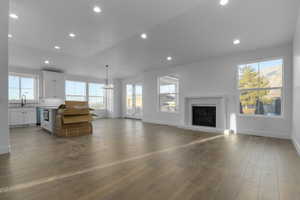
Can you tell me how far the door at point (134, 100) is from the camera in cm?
941

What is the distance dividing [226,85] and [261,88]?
105 centimetres

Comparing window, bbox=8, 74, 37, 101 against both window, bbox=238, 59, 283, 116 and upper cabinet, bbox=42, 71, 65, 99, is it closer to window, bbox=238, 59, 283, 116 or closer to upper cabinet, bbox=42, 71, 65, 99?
upper cabinet, bbox=42, 71, 65, 99

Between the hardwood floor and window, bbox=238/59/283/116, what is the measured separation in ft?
5.52

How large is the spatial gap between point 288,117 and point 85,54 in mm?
7380

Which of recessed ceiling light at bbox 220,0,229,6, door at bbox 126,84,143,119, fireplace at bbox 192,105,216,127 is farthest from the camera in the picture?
door at bbox 126,84,143,119

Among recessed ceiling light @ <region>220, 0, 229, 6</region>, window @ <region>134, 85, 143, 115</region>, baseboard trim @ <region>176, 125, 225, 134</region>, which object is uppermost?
recessed ceiling light @ <region>220, 0, 229, 6</region>

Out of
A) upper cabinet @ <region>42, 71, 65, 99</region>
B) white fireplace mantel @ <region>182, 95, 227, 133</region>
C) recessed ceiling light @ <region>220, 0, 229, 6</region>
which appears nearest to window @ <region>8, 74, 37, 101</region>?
upper cabinet @ <region>42, 71, 65, 99</region>

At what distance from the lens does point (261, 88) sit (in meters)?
4.68

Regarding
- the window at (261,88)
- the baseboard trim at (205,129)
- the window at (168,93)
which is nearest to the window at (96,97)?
the window at (168,93)

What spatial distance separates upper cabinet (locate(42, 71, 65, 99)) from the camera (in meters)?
7.35

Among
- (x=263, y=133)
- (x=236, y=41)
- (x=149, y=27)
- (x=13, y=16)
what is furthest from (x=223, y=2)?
(x=13, y=16)

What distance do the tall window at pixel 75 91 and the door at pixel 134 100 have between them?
293cm

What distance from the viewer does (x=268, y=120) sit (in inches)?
177

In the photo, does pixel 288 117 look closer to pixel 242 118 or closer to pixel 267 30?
pixel 242 118
